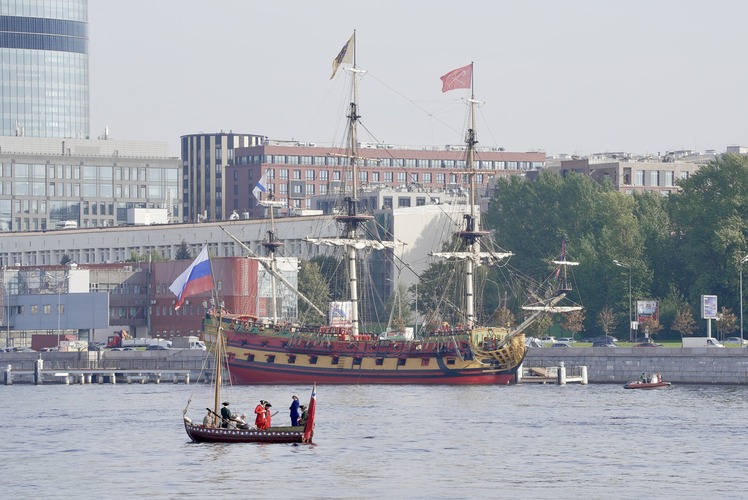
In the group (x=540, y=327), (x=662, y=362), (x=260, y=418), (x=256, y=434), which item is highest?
(x=540, y=327)

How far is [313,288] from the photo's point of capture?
18388 centimetres

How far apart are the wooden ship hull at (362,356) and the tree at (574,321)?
30.7 metres

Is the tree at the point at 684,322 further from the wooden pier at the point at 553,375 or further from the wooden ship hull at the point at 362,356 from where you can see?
the wooden ship hull at the point at 362,356

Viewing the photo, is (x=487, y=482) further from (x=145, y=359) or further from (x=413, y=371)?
(x=145, y=359)

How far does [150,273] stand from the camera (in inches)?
7815

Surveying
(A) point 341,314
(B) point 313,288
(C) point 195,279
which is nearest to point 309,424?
(C) point 195,279

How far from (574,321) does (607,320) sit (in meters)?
4.11

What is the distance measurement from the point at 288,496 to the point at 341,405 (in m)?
46.6

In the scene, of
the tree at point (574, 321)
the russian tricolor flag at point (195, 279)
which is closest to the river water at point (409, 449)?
the russian tricolor flag at point (195, 279)

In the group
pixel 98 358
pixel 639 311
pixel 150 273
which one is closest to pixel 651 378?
pixel 639 311

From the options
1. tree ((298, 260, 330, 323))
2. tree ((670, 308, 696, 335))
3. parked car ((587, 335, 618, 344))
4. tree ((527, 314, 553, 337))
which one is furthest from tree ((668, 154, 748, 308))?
tree ((298, 260, 330, 323))

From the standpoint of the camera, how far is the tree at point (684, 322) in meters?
160

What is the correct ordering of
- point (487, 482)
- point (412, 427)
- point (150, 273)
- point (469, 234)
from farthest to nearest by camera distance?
1. point (150, 273)
2. point (469, 234)
3. point (412, 427)
4. point (487, 482)

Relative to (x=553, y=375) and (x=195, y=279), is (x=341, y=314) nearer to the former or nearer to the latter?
(x=553, y=375)
